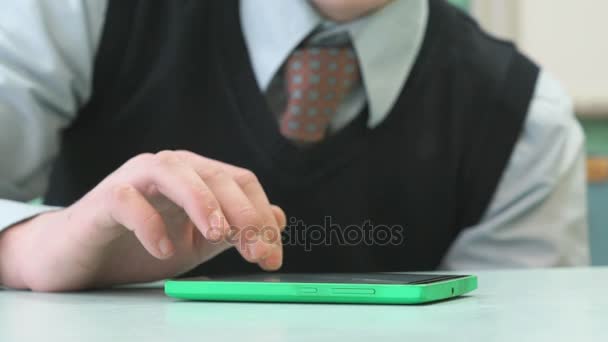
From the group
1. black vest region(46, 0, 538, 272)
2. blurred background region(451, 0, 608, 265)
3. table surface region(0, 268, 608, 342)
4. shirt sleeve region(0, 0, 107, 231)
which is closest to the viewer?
table surface region(0, 268, 608, 342)

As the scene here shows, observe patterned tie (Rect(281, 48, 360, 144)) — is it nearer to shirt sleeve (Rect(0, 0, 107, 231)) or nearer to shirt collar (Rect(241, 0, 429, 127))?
shirt collar (Rect(241, 0, 429, 127))

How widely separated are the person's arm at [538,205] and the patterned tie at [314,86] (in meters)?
0.27

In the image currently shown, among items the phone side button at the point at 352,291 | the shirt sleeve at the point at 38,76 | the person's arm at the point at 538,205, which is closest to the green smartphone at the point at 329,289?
the phone side button at the point at 352,291

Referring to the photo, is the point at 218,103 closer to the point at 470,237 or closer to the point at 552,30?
the point at 470,237

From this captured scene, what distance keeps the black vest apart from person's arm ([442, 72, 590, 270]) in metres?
0.02

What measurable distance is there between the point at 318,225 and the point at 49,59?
14.9 inches

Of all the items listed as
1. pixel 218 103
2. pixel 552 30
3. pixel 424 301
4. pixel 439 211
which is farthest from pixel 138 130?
pixel 552 30

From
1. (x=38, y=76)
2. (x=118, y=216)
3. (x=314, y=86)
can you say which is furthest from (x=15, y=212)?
(x=314, y=86)

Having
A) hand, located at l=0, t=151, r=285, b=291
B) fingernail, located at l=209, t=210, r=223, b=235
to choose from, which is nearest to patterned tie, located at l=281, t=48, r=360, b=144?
hand, located at l=0, t=151, r=285, b=291

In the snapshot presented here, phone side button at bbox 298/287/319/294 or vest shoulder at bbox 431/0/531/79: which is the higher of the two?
vest shoulder at bbox 431/0/531/79

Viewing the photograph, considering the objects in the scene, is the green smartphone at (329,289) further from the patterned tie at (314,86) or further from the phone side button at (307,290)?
the patterned tie at (314,86)

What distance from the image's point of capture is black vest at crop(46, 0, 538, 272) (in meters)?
0.93

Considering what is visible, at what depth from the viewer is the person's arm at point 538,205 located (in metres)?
1.01

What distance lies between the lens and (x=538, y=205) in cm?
103
